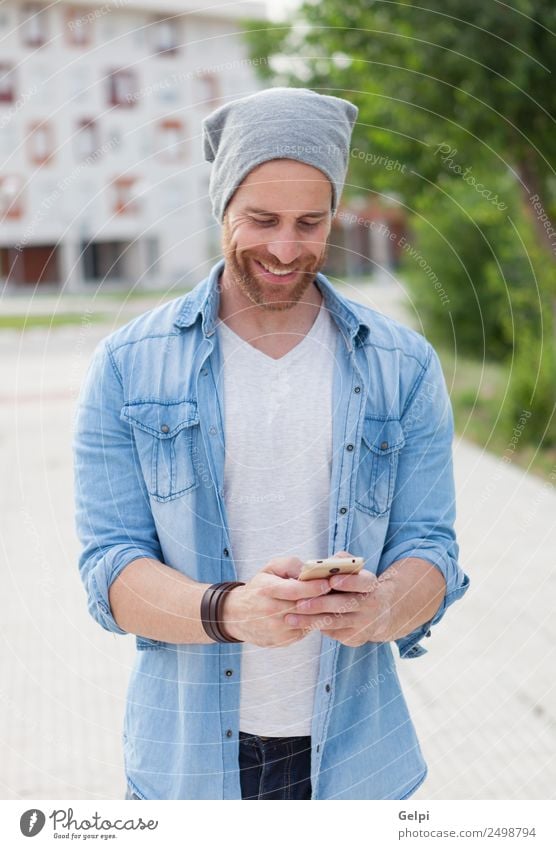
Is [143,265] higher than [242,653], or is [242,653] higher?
[143,265]

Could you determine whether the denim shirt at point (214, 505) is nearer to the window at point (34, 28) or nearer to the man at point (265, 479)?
the man at point (265, 479)

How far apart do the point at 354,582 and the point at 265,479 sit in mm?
282

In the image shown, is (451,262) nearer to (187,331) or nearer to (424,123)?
(424,123)

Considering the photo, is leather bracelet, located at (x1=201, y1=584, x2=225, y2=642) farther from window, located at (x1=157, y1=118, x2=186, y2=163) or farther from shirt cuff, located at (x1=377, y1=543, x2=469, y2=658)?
window, located at (x1=157, y1=118, x2=186, y2=163)

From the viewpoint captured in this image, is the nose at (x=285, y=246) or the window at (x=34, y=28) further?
the window at (x=34, y=28)

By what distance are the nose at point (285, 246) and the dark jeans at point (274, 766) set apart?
0.76 metres

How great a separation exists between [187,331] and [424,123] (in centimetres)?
603

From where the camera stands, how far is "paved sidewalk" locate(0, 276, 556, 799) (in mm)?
3582

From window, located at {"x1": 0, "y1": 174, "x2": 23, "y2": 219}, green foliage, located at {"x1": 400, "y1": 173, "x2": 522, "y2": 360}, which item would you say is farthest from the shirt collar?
window, located at {"x1": 0, "y1": 174, "x2": 23, "y2": 219}

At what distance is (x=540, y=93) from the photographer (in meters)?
6.33

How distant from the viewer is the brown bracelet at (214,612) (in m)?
1.62

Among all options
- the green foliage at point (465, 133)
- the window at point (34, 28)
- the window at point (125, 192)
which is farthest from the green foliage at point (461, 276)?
the window at point (34, 28)

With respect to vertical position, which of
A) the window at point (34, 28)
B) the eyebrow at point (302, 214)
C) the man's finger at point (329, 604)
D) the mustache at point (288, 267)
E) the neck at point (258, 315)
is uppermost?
the window at point (34, 28)

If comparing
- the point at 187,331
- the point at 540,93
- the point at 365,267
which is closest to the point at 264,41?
the point at 540,93
